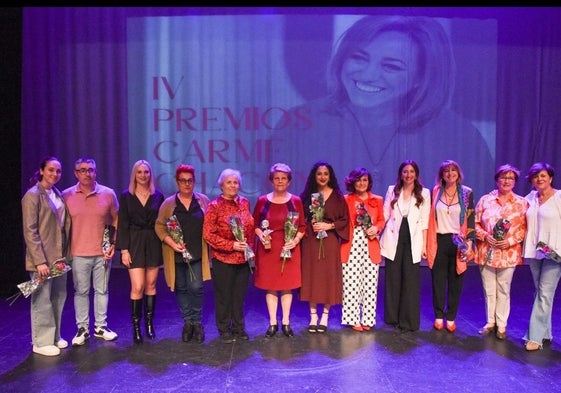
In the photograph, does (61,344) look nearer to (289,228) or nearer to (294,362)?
(294,362)

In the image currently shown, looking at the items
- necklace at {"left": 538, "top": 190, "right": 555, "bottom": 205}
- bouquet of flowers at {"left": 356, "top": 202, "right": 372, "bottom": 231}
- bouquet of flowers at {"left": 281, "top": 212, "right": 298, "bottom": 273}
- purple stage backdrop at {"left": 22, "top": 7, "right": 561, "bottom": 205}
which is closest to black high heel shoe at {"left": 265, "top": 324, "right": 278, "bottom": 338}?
bouquet of flowers at {"left": 281, "top": 212, "right": 298, "bottom": 273}

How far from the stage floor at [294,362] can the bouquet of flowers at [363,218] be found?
99cm

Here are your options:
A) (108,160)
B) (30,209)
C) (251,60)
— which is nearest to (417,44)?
(251,60)

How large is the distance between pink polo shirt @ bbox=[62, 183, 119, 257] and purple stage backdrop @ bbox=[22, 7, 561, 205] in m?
3.80

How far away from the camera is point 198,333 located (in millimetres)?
4453

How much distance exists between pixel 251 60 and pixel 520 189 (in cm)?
497

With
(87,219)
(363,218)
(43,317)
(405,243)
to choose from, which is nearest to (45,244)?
(87,219)

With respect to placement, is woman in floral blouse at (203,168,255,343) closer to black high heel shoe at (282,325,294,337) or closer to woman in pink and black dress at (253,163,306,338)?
woman in pink and black dress at (253,163,306,338)

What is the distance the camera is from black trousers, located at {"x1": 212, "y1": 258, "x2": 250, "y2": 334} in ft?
14.4

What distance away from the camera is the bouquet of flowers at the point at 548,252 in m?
4.06

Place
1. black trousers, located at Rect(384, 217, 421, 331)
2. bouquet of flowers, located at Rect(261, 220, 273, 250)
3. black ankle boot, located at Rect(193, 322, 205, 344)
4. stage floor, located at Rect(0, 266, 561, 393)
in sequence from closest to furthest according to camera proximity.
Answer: stage floor, located at Rect(0, 266, 561, 393), bouquet of flowers, located at Rect(261, 220, 273, 250), black ankle boot, located at Rect(193, 322, 205, 344), black trousers, located at Rect(384, 217, 421, 331)

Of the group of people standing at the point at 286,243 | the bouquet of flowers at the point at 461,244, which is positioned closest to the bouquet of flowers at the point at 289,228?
the group of people standing at the point at 286,243

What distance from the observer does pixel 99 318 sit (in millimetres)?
4520

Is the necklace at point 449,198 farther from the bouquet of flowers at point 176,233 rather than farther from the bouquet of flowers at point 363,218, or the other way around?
the bouquet of flowers at point 176,233
